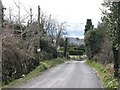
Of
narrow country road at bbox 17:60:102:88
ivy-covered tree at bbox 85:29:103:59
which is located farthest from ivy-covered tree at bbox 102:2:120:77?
ivy-covered tree at bbox 85:29:103:59

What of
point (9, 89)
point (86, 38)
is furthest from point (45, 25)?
point (9, 89)

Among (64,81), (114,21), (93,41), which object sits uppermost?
(114,21)

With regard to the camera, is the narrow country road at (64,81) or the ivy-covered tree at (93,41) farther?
the ivy-covered tree at (93,41)

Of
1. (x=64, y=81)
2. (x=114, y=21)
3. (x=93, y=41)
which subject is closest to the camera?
(x=114, y=21)

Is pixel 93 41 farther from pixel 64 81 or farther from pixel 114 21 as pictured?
pixel 114 21

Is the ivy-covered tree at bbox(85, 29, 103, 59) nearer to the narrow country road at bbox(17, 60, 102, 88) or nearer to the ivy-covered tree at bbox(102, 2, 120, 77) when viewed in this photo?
the narrow country road at bbox(17, 60, 102, 88)

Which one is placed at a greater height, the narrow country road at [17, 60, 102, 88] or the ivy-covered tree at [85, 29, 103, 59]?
the ivy-covered tree at [85, 29, 103, 59]

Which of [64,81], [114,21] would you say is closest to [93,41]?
[64,81]

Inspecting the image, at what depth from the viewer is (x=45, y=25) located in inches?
3063

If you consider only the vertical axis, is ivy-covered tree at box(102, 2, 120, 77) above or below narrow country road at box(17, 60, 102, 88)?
above

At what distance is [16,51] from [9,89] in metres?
6.84

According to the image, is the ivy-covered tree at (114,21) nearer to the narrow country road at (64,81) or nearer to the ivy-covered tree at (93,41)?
the narrow country road at (64,81)

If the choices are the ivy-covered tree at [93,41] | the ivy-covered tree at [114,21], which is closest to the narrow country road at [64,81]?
the ivy-covered tree at [114,21]

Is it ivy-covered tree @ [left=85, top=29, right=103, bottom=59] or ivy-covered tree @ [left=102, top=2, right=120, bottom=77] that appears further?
ivy-covered tree @ [left=85, top=29, right=103, bottom=59]
